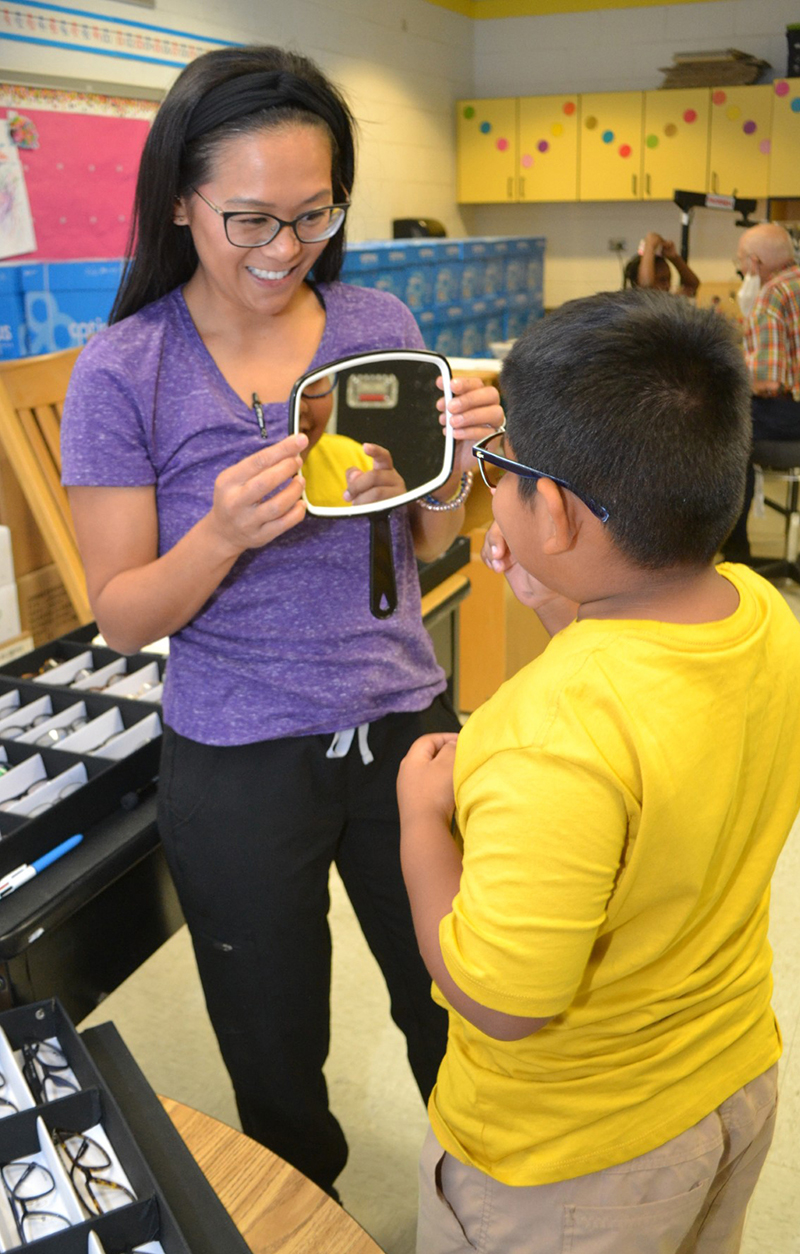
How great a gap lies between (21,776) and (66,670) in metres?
0.35

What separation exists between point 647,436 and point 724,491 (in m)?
0.07

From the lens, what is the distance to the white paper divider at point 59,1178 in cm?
89

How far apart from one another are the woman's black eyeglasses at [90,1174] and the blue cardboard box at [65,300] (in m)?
3.26

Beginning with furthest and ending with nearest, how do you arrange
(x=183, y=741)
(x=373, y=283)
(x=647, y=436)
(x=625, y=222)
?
(x=625, y=222) < (x=373, y=283) < (x=183, y=741) < (x=647, y=436)

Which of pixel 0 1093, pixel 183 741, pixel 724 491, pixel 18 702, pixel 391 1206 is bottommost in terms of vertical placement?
pixel 391 1206

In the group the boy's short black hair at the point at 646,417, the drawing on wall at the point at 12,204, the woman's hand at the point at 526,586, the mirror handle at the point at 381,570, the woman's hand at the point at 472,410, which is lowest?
the mirror handle at the point at 381,570

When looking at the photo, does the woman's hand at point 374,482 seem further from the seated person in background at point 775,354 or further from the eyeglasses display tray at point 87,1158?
the seated person in background at point 775,354

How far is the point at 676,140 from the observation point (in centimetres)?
728

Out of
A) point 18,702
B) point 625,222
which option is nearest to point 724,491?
point 18,702

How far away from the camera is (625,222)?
8039 millimetres

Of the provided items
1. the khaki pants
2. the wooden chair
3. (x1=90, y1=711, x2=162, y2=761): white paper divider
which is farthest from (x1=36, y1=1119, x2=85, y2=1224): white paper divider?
the wooden chair

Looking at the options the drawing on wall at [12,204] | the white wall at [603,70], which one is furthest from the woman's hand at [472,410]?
the white wall at [603,70]

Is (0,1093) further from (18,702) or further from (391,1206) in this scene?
(391,1206)

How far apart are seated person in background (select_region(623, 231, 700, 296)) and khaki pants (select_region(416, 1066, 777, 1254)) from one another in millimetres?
4558
